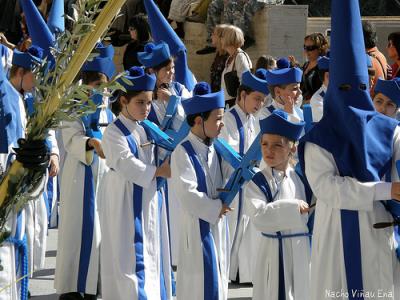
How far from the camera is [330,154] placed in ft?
17.1

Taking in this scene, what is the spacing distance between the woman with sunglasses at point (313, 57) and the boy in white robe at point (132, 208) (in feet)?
10.1

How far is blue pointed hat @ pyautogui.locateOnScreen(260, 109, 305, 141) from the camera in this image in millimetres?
6039

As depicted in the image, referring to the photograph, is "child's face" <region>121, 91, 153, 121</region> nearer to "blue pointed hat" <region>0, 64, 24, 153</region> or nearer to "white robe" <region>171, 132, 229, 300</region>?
"white robe" <region>171, 132, 229, 300</region>

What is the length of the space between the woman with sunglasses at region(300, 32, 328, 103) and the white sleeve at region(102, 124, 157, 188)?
3.26 m

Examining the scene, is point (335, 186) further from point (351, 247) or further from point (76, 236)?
point (76, 236)

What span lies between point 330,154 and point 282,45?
8668mm

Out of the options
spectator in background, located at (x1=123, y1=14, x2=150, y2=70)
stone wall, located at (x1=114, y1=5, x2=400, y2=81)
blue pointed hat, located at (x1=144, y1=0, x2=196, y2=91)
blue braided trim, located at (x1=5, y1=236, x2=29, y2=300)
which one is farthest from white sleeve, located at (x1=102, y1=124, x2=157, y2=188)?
stone wall, located at (x1=114, y1=5, x2=400, y2=81)

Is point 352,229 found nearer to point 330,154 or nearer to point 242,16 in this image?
point 330,154

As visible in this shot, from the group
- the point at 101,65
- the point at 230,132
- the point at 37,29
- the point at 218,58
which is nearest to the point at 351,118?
the point at 101,65

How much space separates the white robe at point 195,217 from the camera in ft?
21.2

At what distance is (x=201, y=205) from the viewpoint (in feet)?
21.2

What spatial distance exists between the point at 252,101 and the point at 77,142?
1809 mm

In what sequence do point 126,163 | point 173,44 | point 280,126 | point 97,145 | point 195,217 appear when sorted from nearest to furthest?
point 280,126, point 195,217, point 126,163, point 97,145, point 173,44

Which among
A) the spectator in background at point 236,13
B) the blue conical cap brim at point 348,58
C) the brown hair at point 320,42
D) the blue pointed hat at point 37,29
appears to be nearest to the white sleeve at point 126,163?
the blue pointed hat at point 37,29
